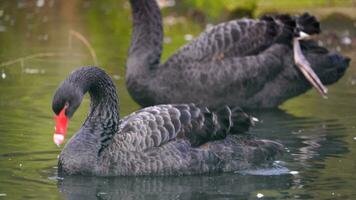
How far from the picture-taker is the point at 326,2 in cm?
1652

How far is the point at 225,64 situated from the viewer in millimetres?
9891

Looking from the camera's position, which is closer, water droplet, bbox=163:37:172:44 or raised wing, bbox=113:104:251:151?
raised wing, bbox=113:104:251:151

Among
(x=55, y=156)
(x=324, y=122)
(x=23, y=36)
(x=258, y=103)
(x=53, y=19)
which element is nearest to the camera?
(x=55, y=156)

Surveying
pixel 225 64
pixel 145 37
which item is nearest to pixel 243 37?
pixel 225 64

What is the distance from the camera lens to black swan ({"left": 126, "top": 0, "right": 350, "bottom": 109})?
988 cm

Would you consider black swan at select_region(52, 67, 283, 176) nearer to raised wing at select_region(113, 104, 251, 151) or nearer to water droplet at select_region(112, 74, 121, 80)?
raised wing at select_region(113, 104, 251, 151)

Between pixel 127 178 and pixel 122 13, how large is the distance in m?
12.7

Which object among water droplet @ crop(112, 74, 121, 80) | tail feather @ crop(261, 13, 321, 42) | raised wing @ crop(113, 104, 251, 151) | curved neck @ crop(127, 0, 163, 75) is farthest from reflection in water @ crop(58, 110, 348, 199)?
water droplet @ crop(112, 74, 121, 80)

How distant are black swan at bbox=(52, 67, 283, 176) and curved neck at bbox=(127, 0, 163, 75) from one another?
2.61 metres

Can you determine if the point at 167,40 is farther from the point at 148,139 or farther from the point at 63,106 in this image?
the point at 63,106

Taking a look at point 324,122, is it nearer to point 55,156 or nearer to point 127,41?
point 55,156

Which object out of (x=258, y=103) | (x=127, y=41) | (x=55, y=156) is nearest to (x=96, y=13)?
(x=127, y=41)

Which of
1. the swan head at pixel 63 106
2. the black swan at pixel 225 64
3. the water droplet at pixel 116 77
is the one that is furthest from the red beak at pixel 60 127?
the water droplet at pixel 116 77

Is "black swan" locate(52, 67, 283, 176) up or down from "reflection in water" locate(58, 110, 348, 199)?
up
